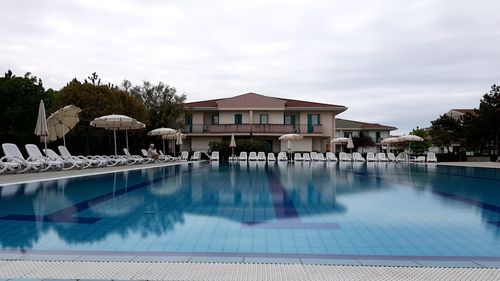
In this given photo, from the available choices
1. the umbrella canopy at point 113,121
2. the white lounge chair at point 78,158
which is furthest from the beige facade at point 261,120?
the white lounge chair at point 78,158

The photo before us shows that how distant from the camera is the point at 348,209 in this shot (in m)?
6.98

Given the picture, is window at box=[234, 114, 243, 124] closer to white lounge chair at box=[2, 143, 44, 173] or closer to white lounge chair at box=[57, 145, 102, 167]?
white lounge chair at box=[57, 145, 102, 167]

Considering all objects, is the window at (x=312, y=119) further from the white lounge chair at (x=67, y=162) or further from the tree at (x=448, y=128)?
the white lounge chair at (x=67, y=162)

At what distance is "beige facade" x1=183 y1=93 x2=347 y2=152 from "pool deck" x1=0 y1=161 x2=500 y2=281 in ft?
108

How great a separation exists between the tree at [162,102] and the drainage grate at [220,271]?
101 feet

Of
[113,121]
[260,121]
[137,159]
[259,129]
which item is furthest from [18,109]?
[260,121]

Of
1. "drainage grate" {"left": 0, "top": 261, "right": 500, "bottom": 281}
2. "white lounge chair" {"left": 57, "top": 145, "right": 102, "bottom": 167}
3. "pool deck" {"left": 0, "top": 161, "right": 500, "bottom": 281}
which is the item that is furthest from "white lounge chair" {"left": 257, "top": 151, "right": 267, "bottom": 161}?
"drainage grate" {"left": 0, "top": 261, "right": 500, "bottom": 281}

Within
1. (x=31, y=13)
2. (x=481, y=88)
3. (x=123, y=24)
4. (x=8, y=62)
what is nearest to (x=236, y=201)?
(x=31, y=13)

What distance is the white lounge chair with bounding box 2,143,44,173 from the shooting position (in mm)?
12490

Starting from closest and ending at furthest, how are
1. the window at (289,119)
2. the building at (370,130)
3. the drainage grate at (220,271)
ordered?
1. the drainage grate at (220,271)
2. the window at (289,119)
3. the building at (370,130)

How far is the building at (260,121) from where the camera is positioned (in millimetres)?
36594

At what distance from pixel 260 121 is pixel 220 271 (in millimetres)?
34678

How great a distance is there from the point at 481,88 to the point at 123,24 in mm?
32315

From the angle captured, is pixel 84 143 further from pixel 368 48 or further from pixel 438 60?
pixel 438 60
